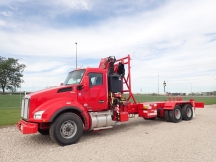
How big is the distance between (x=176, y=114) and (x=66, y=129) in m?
6.65

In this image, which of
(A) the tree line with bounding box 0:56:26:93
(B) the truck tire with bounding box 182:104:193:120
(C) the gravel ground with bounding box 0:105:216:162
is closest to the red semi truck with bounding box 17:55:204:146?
(C) the gravel ground with bounding box 0:105:216:162

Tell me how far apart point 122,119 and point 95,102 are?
5.22 feet

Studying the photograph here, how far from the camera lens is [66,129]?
22.5 feet

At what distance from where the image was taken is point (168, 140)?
694 cm

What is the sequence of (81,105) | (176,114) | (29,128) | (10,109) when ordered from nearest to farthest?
(29,128), (81,105), (176,114), (10,109)

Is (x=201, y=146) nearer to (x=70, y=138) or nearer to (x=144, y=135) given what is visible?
(x=144, y=135)

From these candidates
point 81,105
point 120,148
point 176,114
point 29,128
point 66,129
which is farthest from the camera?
point 176,114

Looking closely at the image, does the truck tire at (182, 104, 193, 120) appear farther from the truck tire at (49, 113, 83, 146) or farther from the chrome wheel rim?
the chrome wheel rim

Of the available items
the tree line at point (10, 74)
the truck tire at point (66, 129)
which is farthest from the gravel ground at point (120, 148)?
the tree line at point (10, 74)

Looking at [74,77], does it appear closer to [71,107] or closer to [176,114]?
[71,107]

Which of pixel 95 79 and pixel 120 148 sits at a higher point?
pixel 95 79

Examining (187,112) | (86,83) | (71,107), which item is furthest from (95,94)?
(187,112)

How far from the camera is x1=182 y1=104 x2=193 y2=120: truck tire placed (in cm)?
1153

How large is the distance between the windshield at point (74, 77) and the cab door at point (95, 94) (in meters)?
0.36
